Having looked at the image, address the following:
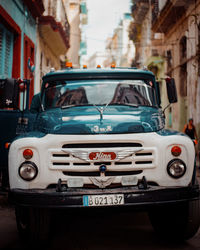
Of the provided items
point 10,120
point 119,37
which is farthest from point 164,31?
point 119,37

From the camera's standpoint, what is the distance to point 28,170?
4.20m

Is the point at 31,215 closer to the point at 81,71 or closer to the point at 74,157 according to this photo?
the point at 74,157

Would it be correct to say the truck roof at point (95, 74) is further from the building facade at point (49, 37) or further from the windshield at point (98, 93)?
the building facade at point (49, 37)

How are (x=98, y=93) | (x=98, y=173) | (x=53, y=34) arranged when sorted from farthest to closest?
(x=53, y=34)
(x=98, y=93)
(x=98, y=173)

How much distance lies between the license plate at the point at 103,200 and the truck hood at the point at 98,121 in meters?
0.64

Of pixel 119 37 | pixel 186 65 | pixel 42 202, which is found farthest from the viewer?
pixel 119 37

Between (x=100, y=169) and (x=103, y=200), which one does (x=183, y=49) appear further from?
(x=103, y=200)

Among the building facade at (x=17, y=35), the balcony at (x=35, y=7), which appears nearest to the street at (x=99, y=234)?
the building facade at (x=17, y=35)

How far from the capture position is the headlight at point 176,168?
14.0 feet

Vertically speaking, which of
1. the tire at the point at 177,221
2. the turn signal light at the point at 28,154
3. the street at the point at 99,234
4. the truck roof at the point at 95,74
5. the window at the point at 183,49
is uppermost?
the window at the point at 183,49

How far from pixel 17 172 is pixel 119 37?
69.8 metres

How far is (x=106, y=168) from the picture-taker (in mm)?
4223

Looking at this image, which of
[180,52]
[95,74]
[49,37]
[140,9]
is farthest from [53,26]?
[140,9]

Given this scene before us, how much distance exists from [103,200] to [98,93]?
5.65 ft
